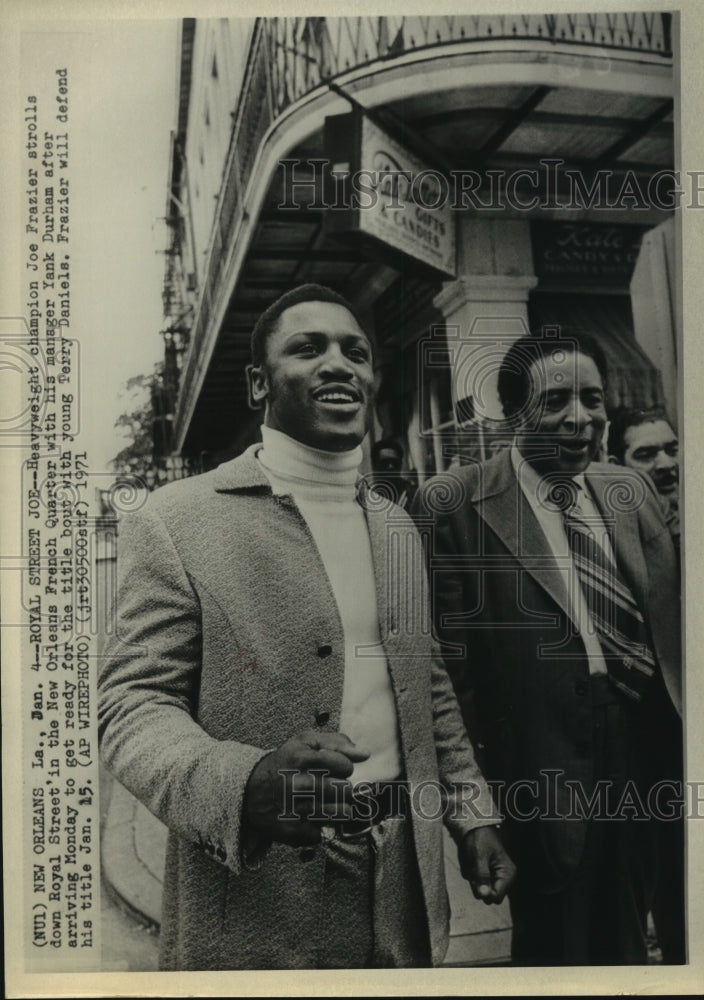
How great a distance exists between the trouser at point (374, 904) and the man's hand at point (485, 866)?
145 millimetres

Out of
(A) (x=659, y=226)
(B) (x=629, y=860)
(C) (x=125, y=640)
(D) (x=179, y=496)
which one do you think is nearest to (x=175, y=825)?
(C) (x=125, y=640)

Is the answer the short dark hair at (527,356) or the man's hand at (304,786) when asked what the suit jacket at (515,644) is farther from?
the man's hand at (304,786)

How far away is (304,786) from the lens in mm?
2412

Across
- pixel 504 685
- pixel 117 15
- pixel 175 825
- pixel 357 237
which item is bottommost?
pixel 175 825

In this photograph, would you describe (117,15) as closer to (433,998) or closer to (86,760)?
(86,760)

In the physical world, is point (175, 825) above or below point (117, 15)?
below

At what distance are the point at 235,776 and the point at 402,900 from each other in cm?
57

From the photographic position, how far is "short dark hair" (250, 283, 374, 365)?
248cm

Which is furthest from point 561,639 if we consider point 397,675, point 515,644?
point 397,675

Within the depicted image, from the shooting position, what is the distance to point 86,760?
2.54m

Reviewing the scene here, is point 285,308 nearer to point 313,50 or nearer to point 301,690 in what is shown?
point 313,50

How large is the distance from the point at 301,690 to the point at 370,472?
59 cm

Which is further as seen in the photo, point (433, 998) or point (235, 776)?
point (433, 998)

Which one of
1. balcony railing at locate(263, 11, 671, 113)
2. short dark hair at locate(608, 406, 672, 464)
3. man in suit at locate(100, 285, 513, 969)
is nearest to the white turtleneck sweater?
man in suit at locate(100, 285, 513, 969)
